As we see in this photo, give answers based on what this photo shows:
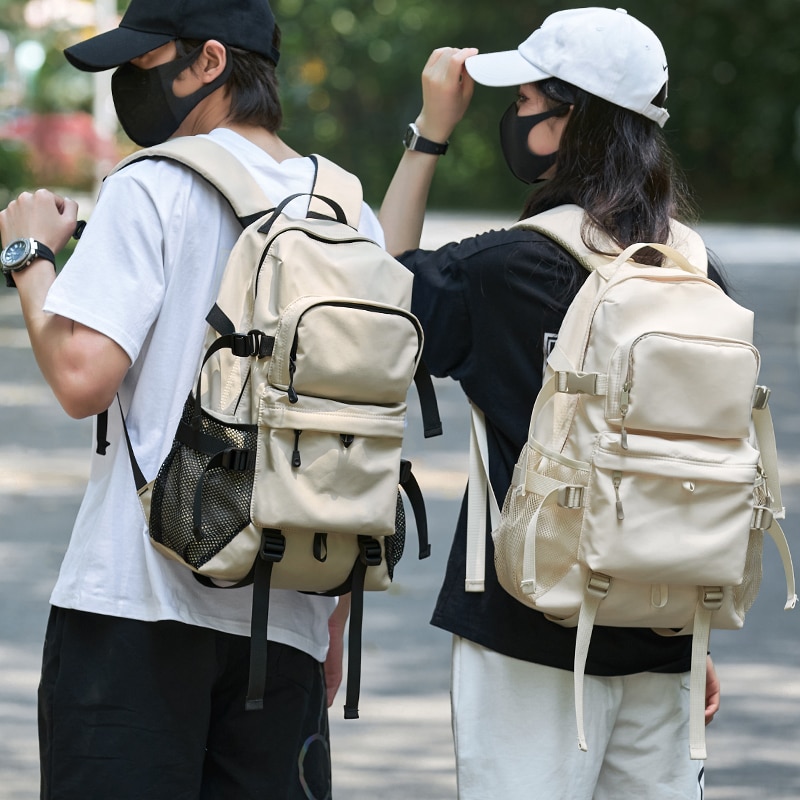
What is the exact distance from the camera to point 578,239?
8.23 ft

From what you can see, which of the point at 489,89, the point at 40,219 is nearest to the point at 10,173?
the point at 40,219

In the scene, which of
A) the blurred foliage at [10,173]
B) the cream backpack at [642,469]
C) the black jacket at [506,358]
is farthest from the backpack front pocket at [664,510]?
the blurred foliage at [10,173]

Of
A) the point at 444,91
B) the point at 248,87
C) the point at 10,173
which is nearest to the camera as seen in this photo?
the point at 248,87

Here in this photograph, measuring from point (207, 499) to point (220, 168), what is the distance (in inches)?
21.4

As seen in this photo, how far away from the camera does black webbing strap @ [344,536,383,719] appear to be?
2.40 m

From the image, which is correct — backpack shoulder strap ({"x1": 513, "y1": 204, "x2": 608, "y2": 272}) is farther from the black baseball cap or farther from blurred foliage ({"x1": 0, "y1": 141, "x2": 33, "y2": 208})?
blurred foliage ({"x1": 0, "y1": 141, "x2": 33, "y2": 208})

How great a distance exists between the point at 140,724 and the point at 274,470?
0.48 m

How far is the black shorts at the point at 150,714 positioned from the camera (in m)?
2.38

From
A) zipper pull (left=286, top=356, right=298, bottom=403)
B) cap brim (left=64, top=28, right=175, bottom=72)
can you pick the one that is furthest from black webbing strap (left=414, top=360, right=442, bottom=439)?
cap brim (left=64, top=28, right=175, bottom=72)

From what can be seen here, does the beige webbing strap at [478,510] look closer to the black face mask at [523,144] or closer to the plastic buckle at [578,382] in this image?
the plastic buckle at [578,382]

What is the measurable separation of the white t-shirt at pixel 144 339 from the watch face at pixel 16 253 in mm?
124

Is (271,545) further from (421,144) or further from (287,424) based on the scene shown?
(421,144)

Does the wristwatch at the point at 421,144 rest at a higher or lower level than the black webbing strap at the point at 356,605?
higher

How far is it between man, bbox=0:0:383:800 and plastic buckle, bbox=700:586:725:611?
0.68m
